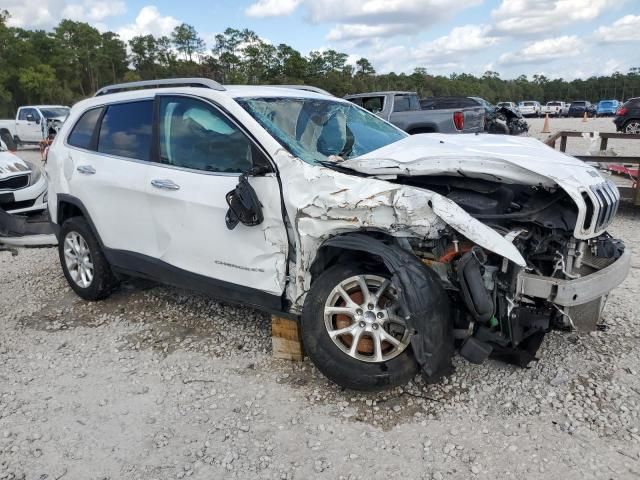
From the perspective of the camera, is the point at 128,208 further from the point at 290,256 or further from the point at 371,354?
the point at 371,354

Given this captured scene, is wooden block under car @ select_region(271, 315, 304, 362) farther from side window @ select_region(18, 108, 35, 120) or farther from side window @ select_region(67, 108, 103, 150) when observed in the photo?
side window @ select_region(18, 108, 35, 120)

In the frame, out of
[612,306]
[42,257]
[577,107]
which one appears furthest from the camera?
[577,107]

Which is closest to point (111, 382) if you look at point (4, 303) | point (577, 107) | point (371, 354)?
point (371, 354)

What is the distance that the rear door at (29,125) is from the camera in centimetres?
2004

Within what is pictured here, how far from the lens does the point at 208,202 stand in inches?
137

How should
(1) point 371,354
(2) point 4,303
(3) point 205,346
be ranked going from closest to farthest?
1. (1) point 371,354
2. (3) point 205,346
3. (2) point 4,303

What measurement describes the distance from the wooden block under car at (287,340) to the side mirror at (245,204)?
0.73m

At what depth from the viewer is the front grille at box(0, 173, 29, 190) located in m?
6.61

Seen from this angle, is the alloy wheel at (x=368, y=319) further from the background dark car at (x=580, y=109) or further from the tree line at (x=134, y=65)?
the background dark car at (x=580, y=109)

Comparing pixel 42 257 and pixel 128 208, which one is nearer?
pixel 128 208

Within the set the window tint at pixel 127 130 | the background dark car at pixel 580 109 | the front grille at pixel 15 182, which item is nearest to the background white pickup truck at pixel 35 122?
the front grille at pixel 15 182

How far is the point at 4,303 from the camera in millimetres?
4949

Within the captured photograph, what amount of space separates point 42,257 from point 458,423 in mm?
5521

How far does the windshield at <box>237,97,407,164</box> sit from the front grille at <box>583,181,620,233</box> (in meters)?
1.60
